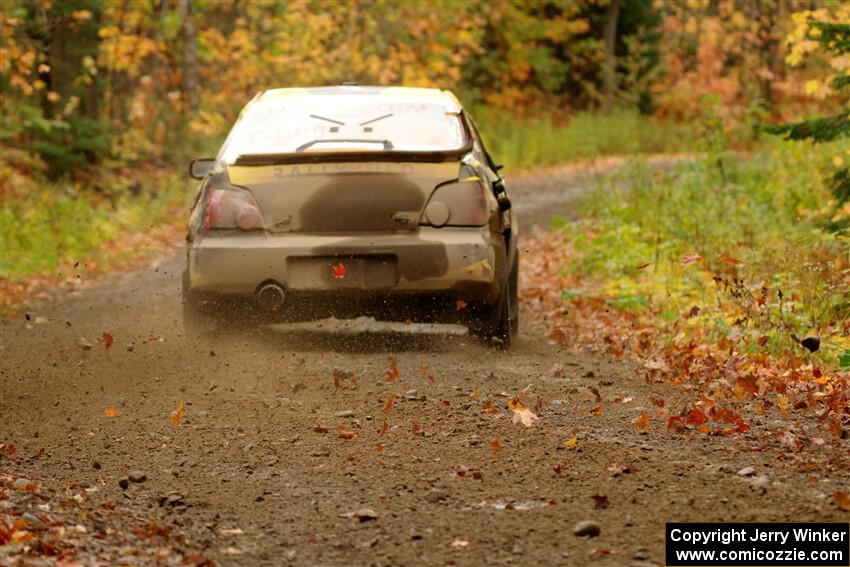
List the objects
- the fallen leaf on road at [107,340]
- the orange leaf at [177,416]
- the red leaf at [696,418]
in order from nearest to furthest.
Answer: the red leaf at [696,418] < the orange leaf at [177,416] < the fallen leaf on road at [107,340]

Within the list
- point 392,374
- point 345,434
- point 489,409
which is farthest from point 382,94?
point 345,434

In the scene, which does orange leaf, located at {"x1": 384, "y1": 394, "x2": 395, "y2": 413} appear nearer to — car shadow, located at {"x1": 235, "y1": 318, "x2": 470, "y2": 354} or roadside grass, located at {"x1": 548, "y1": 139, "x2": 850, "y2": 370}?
car shadow, located at {"x1": 235, "y1": 318, "x2": 470, "y2": 354}

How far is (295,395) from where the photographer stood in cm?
736

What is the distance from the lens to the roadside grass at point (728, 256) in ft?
28.1

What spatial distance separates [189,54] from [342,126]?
1672 centimetres

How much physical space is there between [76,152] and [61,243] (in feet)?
15.8

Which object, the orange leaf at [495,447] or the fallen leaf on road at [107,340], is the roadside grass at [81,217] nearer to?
the fallen leaf on road at [107,340]

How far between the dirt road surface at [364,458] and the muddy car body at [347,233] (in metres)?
0.39

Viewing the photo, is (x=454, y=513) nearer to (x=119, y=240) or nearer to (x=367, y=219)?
(x=367, y=219)

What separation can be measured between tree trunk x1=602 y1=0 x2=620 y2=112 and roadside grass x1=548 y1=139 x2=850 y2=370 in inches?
800

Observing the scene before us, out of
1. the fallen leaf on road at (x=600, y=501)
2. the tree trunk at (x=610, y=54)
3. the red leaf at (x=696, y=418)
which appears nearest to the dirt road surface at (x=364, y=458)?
the fallen leaf on road at (x=600, y=501)

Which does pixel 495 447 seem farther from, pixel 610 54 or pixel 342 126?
pixel 610 54

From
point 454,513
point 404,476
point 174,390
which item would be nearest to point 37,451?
point 174,390

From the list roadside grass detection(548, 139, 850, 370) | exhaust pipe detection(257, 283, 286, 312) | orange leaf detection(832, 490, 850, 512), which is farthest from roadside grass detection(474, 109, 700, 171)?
orange leaf detection(832, 490, 850, 512)
